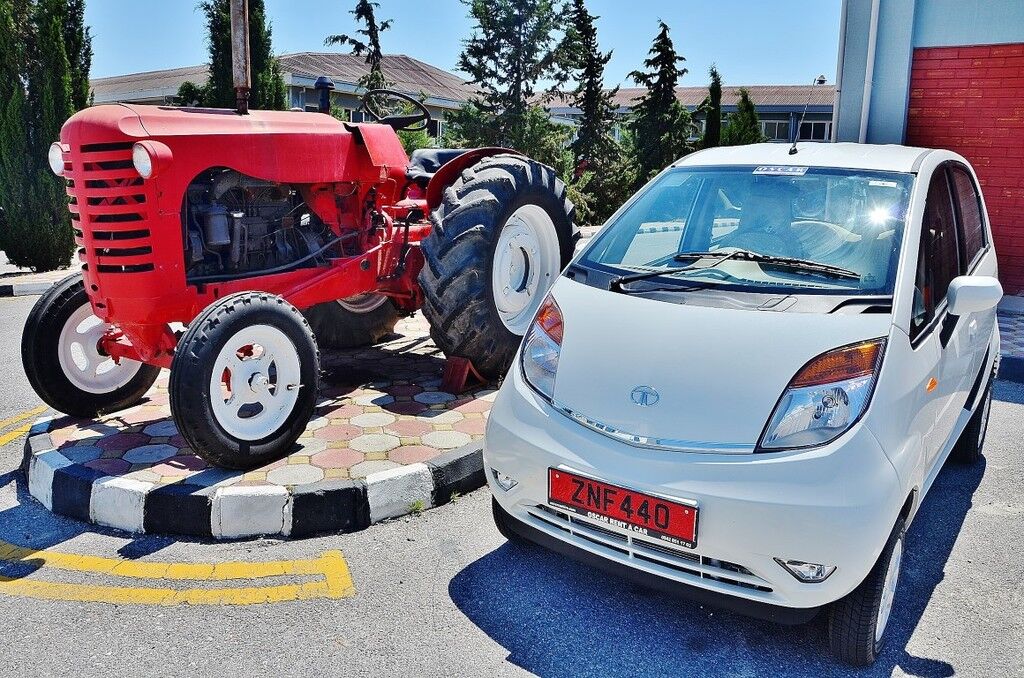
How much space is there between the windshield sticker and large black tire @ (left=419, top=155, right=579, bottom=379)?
1874mm

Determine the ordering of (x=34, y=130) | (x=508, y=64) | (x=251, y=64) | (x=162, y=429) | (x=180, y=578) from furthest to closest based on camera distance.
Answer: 1. (x=508, y=64)
2. (x=251, y=64)
3. (x=34, y=130)
4. (x=162, y=429)
5. (x=180, y=578)

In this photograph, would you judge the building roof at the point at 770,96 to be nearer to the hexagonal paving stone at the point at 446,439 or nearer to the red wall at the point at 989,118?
the red wall at the point at 989,118

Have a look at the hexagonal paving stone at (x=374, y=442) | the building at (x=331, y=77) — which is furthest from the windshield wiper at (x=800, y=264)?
the building at (x=331, y=77)

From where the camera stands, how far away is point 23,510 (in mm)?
3850

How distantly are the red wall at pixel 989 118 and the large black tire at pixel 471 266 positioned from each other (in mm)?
5574

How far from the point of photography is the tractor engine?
4.20 metres

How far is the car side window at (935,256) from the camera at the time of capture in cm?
298

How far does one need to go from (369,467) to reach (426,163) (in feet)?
10.6

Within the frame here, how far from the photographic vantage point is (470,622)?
9.64 ft

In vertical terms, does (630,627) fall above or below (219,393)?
below

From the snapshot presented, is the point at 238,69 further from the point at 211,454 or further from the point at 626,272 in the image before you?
the point at 626,272

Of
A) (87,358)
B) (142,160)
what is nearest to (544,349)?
(142,160)

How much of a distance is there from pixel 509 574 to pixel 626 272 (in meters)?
1.32

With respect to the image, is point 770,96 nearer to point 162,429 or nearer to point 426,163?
point 426,163
